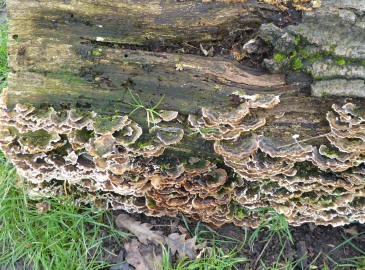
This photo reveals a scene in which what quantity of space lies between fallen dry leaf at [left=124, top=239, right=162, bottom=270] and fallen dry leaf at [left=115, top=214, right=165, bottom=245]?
0.32 ft

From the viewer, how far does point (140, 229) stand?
5.01 meters

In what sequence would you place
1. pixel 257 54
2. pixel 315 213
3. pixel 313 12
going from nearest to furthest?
pixel 313 12, pixel 257 54, pixel 315 213

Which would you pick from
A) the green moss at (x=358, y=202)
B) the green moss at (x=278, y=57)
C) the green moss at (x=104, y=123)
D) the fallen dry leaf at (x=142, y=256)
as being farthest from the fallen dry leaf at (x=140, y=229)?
the green moss at (x=278, y=57)

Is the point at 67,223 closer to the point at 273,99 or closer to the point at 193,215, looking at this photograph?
the point at 193,215

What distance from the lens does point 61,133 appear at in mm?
3828

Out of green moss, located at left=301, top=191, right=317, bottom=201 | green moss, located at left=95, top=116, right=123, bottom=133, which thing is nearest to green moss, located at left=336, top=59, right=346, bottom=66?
green moss, located at left=301, top=191, right=317, bottom=201

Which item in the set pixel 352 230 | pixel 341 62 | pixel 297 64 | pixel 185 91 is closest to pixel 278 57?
pixel 297 64

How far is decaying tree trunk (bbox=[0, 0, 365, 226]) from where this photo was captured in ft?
11.6

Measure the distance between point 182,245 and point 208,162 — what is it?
59.1 inches

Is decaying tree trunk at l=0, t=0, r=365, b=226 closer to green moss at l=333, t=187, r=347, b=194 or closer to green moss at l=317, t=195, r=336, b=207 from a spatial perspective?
green moss at l=333, t=187, r=347, b=194

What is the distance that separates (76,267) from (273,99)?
3.68 m

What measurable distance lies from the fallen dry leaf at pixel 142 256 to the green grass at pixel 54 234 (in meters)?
0.24

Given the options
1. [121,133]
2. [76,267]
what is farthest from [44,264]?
[121,133]

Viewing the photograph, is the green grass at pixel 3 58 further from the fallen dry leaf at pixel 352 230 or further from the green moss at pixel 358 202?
the fallen dry leaf at pixel 352 230
